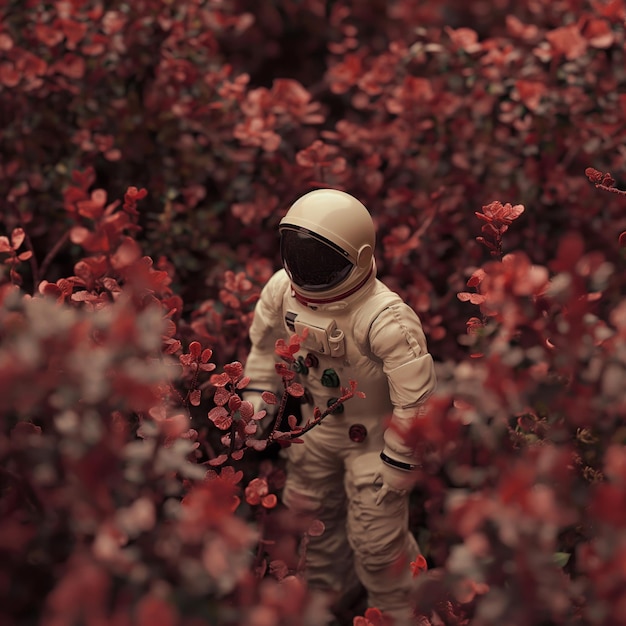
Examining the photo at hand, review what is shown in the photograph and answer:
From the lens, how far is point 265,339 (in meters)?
1.45

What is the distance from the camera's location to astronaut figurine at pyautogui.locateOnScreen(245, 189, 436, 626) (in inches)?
47.3

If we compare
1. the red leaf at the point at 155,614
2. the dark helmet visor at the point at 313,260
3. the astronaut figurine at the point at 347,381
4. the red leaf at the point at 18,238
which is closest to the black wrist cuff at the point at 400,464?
the astronaut figurine at the point at 347,381

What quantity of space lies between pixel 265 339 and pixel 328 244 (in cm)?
36

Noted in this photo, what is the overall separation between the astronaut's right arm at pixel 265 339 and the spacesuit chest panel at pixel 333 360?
4 cm

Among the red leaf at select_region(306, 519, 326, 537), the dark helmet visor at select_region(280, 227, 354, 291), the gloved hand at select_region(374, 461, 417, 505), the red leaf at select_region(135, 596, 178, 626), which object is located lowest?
the red leaf at select_region(306, 519, 326, 537)

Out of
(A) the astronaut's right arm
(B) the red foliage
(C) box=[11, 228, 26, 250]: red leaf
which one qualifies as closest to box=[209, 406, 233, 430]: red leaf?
(B) the red foliage

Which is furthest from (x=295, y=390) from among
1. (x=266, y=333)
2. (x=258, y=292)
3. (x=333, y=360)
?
(x=258, y=292)

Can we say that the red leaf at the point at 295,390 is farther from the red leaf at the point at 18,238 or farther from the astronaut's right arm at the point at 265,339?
the red leaf at the point at 18,238

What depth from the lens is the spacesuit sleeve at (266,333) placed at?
4.53 ft

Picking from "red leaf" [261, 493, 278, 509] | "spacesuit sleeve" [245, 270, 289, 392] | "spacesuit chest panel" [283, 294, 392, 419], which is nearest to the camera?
"red leaf" [261, 493, 278, 509]

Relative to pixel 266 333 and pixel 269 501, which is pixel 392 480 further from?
pixel 266 333

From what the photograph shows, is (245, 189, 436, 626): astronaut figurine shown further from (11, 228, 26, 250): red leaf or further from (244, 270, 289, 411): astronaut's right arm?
(11, 228, 26, 250): red leaf

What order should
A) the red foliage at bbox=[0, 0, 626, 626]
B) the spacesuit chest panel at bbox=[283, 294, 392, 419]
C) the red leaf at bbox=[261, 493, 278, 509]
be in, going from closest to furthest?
the red foliage at bbox=[0, 0, 626, 626], the red leaf at bbox=[261, 493, 278, 509], the spacesuit chest panel at bbox=[283, 294, 392, 419]

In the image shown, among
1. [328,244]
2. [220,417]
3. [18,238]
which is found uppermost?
[328,244]
